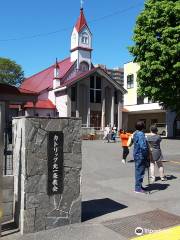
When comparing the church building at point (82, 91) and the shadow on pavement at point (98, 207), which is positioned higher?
the church building at point (82, 91)

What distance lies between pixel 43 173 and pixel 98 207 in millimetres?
2165

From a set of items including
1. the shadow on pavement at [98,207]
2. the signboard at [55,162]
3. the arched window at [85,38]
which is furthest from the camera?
the arched window at [85,38]

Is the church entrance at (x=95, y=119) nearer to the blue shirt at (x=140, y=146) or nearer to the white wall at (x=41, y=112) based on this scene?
the white wall at (x=41, y=112)

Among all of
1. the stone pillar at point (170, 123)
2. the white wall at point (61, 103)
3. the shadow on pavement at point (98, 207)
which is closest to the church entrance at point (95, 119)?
the white wall at point (61, 103)

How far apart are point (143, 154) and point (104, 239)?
12.3 ft

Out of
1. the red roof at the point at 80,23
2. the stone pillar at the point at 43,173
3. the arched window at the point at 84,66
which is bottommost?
the stone pillar at the point at 43,173

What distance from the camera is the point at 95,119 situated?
46000mm

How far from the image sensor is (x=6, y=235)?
21.9 ft

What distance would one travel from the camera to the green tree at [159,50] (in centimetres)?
3222

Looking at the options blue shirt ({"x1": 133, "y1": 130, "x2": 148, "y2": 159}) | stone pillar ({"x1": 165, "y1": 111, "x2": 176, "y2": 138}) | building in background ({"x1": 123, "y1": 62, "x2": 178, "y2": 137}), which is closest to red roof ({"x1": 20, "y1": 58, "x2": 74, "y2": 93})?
Answer: building in background ({"x1": 123, "y1": 62, "x2": 178, "y2": 137})

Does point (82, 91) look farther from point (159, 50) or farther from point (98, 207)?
point (98, 207)

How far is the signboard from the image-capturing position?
695 centimetres

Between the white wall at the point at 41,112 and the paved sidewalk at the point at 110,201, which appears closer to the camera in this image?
the paved sidewalk at the point at 110,201

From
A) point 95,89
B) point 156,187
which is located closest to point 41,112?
point 95,89
